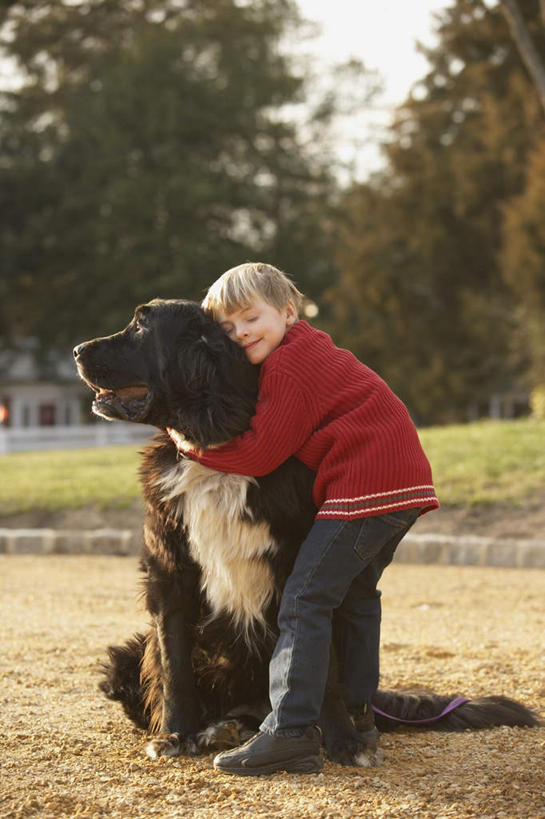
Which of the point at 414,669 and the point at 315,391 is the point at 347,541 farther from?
the point at 414,669

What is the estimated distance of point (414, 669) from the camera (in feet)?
16.7

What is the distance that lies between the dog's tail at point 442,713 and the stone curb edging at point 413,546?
4963 mm

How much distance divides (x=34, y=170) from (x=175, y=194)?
18.1ft

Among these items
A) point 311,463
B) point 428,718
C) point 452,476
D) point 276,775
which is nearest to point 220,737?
point 276,775

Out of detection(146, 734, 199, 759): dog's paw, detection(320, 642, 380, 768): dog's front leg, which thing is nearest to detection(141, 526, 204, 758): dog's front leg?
detection(146, 734, 199, 759): dog's paw

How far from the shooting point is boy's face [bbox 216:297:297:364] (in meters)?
3.51

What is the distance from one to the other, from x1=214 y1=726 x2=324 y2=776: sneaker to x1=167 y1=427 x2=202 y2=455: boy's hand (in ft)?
3.18

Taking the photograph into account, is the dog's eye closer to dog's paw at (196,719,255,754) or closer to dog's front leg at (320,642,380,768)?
dog's front leg at (320,642,380,768)

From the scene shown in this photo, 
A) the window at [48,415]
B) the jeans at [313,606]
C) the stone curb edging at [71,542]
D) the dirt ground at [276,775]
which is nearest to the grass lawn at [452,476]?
the stone curb edging at [71,542]

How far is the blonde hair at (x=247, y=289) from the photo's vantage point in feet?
11.5

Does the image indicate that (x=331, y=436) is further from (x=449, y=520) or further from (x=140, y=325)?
(x=449, y=520)

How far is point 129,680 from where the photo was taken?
4008 millimetres

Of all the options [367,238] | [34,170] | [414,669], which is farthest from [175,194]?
[414,669]

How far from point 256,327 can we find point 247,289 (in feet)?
0.44
